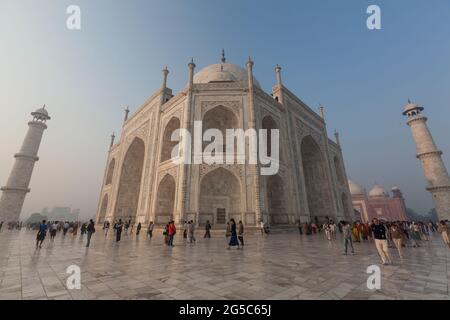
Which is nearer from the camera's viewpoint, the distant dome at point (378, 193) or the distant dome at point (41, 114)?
the distant dome at point (41, 114)

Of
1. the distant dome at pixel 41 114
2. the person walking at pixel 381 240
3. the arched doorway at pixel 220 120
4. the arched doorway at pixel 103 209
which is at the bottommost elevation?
the person walking at pixel 381 240

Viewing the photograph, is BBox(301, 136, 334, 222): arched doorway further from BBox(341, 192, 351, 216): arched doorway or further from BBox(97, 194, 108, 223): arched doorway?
BBox(97, 194, 108, 223): arched doorway

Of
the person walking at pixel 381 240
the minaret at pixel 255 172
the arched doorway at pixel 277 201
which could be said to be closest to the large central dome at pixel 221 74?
the minaret at pixel 255 172

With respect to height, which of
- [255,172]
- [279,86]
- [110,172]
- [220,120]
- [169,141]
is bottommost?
[255,172]

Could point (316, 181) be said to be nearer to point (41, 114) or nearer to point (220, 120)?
point (220, 120)

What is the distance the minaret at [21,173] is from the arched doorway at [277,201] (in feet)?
117

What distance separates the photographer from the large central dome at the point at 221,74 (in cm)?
2617

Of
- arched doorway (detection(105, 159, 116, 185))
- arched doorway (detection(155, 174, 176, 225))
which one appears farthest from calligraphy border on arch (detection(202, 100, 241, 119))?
arched doorway (detection(105, 159, 116, 185))

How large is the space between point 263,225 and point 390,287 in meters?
11.3

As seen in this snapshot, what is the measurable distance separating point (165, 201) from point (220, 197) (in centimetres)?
544

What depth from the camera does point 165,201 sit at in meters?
19.3

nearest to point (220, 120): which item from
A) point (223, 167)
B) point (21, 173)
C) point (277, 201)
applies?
point (223, 167)

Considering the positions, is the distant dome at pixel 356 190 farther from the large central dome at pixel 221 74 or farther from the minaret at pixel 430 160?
the large central dome at pixel 221 74
